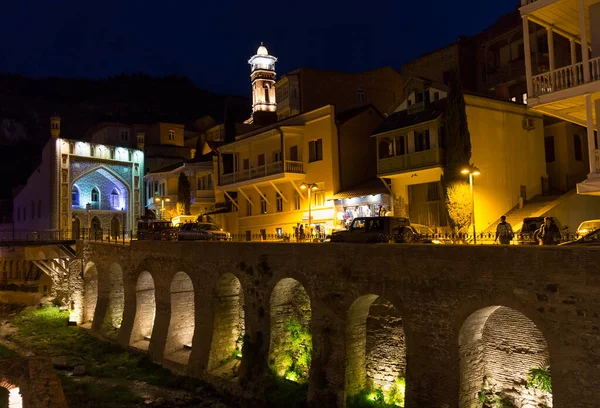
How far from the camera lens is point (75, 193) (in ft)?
169

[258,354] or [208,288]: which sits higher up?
[208,288]

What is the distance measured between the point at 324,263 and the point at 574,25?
1141 centimetres

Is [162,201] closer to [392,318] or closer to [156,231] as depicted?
[156,231]

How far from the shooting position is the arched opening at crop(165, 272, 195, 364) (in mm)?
25922

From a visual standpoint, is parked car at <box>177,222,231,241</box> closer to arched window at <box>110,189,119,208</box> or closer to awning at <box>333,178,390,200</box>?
awning at <box>333,178,390,200</box>

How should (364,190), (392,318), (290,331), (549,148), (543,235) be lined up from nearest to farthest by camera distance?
(543,235) < (392,318) < (290,331) < (549,148) < (364,190)

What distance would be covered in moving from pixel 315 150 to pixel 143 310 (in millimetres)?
14530

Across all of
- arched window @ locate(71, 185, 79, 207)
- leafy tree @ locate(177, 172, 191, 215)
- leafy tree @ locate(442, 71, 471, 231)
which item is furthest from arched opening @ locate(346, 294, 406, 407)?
arched window @ locate(71, 185, 79, 207)


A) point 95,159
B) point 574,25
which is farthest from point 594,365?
point 95,159

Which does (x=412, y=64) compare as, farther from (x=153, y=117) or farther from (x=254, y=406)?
(x=153, y=117)

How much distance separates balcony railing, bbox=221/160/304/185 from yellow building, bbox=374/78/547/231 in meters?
6.18

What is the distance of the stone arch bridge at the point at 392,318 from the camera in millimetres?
11508

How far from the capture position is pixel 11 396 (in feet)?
53.6

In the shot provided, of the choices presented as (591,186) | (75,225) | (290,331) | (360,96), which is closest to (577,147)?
(591,186)
